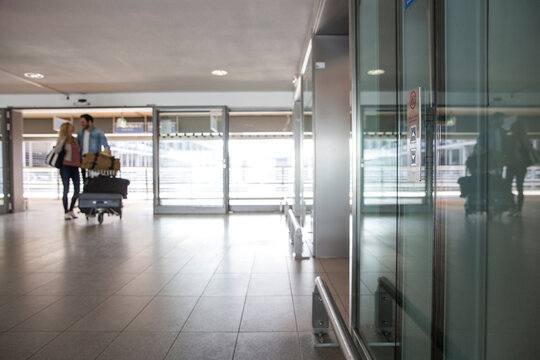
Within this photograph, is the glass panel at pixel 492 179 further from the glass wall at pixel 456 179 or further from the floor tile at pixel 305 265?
the floor tile at pixel 305 265

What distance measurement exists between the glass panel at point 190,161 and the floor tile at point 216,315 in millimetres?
5655

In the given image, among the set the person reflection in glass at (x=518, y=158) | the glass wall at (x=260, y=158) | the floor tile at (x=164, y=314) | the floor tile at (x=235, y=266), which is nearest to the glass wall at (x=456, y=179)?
the person reflection in glass at (x=518, y=158)

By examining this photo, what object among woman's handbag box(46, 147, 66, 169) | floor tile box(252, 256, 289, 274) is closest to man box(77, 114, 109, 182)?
woman's handbag box(46, 147, 66, 169)

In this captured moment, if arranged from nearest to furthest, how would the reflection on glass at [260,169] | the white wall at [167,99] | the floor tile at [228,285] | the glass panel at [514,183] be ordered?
1. the glass panel at [514,183]
2. the floor tile at [228,285]
3. the white wall at [167,99]
4. the reflection on glass at [260,169]

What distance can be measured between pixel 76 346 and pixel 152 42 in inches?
172

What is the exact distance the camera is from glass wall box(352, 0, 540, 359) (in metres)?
0.73

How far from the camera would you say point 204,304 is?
2.55 m

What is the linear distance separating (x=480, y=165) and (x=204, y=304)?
2157mm

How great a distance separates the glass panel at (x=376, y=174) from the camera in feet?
5.01

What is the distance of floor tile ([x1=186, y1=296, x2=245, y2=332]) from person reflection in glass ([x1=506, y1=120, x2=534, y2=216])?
181cm

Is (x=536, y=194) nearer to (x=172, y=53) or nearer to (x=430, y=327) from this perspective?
(x=430, y=327)

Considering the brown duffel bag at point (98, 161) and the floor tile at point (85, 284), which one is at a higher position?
the brown duffel bag at point (98, 161)

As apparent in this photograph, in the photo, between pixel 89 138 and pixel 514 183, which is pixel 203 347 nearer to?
pixel 514 183

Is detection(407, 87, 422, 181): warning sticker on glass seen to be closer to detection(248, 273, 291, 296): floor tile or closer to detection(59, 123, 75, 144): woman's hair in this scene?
detection(248, 273, 291, 296): floor tile
